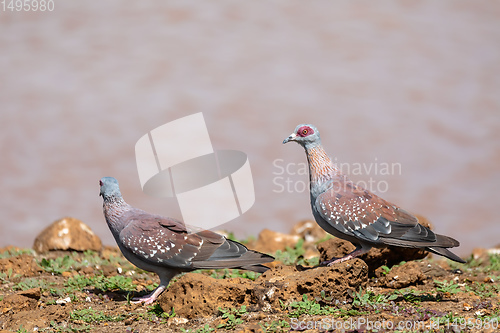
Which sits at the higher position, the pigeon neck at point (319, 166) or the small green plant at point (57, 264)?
the pigeon neck at point (319, 166)

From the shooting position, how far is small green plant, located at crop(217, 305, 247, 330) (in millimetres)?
5496

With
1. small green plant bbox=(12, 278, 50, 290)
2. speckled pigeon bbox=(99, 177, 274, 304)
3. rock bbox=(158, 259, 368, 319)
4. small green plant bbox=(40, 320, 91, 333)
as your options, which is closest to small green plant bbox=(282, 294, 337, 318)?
rock bbox=(158, 259, 368, 319)

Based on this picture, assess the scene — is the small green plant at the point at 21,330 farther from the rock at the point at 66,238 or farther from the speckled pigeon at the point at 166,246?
the rock at the point at 66,238

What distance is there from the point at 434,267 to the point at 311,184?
6.52 feet

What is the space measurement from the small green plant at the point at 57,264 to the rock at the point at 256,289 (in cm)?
211

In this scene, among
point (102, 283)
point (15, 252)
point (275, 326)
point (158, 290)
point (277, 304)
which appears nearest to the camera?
point (275, 326)

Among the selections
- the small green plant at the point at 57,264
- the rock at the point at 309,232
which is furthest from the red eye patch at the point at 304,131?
the rock at the point at 309,232

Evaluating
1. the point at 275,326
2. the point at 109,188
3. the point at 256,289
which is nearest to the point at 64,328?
the point at 109,188

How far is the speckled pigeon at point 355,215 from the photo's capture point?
6.27 metres

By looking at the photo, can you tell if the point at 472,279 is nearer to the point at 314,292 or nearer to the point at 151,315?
the point at 314,292

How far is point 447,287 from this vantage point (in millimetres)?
6527

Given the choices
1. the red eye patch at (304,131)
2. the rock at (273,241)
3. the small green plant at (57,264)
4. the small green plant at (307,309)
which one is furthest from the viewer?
the rock at (273,241)

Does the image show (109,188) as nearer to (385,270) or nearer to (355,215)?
(355,215)

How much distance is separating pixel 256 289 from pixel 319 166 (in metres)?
1.44
